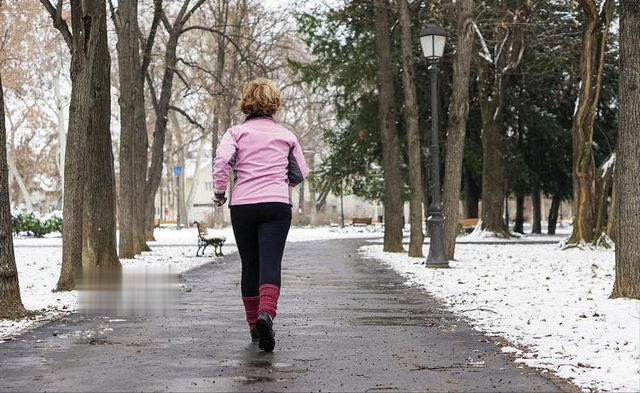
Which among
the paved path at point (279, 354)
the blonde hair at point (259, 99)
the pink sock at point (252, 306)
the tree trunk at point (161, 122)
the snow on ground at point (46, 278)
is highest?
the tree trunk at point (161, 122)

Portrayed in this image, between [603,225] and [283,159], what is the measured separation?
20453 mm

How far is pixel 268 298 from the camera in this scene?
7289 mm

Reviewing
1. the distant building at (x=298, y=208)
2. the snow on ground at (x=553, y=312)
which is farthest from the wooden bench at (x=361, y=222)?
the snow on ground at (x=553, y=312)

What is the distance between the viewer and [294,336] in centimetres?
834

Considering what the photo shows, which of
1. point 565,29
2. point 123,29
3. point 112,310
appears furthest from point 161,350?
point 565,29

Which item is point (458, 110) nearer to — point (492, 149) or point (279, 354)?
point (279, 354)

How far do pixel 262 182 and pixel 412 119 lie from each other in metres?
15.4

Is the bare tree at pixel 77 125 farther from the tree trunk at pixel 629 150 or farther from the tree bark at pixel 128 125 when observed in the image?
the tree bark at pixel 128 125

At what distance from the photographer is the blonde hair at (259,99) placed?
754 centimetres

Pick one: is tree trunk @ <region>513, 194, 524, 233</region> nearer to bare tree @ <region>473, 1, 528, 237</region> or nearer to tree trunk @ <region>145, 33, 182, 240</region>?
bare tree @ <region>473, 1, 528, 237</region>

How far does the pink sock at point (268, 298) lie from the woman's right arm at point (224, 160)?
0.82m

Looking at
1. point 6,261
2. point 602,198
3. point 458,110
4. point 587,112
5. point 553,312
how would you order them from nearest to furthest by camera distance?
point 553,312 → point 6,261 → point 458,110 → point 587,112 → point 602,198

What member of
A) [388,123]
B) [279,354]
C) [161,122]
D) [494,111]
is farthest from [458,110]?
[494,111]

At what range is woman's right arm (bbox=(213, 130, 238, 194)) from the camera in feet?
24.0
